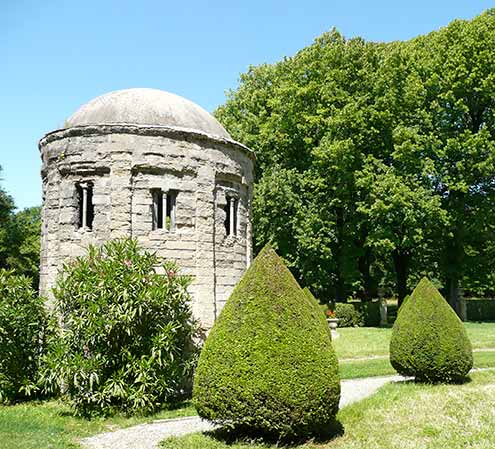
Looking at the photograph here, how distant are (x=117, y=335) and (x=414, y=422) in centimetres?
583

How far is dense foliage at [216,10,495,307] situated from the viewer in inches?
1001

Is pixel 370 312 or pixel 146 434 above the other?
pixel 370 312

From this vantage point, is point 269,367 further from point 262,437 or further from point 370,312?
point 370,312

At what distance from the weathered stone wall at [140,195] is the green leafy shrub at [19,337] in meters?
0.79

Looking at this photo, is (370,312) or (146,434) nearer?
(146,434)

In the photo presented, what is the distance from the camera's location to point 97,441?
28.2 ft

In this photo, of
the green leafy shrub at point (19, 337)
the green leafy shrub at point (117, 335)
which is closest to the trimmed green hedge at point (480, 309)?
Result: the green leafy shrub at point (117, 335)

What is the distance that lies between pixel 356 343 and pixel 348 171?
9238mm

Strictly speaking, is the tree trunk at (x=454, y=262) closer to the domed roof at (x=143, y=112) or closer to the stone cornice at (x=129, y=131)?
the domed roof at (x=143, y=112)

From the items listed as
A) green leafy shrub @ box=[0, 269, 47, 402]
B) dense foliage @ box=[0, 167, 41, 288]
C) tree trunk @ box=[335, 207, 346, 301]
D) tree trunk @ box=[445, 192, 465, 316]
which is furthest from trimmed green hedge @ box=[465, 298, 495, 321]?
green leafy shrub @ box=[0, 269, 47, 402]

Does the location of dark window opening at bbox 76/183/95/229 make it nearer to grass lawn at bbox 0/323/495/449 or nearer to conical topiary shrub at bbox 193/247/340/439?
grass lawn at bbox 0/323/495/449

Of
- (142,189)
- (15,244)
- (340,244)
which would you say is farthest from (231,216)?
(15,244)

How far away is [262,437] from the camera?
25.6ft

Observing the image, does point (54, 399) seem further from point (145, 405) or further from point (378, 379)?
point (378, 379)
